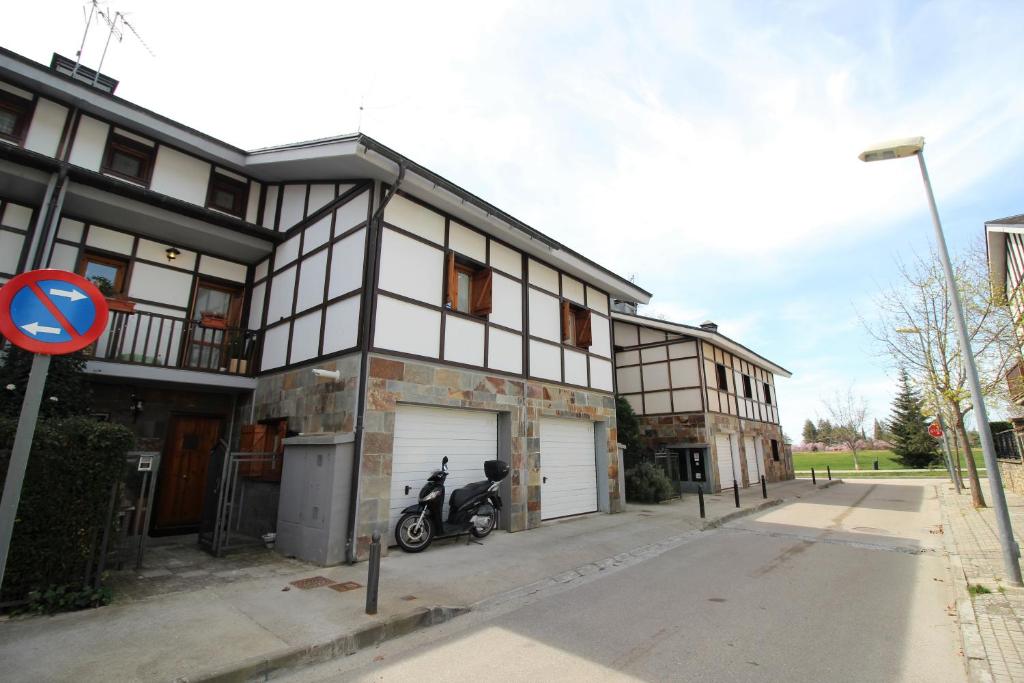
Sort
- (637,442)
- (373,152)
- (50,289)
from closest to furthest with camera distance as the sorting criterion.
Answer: (50,289) → (373,152) → (637,442)

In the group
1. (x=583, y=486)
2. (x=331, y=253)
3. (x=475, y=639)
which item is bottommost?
(x=475, y=639)

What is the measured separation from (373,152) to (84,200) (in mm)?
5104

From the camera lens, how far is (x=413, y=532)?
23.5 ft

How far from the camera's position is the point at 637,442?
48.5 feet

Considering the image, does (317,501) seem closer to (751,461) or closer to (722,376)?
(722,376)

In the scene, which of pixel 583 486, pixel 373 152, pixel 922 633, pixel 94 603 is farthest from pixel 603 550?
pixel 373 152

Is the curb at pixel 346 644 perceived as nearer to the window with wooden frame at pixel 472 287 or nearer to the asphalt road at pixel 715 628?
the asphalt road at pixel 715 628

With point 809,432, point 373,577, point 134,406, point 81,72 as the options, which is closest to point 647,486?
point 373,577

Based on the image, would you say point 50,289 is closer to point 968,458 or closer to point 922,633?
point 922,633

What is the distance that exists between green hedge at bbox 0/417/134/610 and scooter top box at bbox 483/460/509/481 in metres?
5.08

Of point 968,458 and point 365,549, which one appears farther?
point 968,458

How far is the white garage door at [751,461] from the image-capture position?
770 inches

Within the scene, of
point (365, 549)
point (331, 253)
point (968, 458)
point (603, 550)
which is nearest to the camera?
point (365, 549)

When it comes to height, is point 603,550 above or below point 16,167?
below
